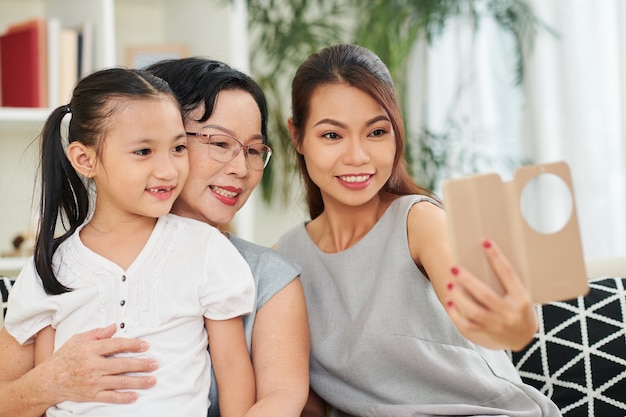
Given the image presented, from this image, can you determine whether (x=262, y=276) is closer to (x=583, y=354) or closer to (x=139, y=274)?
(x=139, y=274)

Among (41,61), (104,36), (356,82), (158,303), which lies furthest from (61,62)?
(158,303)

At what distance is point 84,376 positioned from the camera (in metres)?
1.45

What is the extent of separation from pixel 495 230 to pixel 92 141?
75 centimetres

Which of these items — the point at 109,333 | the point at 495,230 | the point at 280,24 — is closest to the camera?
the point at 495,230

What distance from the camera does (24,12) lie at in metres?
3.44

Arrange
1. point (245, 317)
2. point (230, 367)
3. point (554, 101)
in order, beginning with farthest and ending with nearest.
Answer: point (554, 101), point (245, 317), point (230, 367)

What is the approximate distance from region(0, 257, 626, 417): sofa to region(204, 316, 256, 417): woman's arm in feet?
1.92

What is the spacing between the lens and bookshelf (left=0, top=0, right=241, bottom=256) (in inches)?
124

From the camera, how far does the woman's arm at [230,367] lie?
61.2 inches

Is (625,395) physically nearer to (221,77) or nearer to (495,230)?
(495,230)

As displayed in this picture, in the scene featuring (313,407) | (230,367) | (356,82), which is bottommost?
(313,407)

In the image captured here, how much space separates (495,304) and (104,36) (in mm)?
2343

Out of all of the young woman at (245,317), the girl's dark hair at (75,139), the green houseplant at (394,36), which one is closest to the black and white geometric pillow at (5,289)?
the girl's dark hair at (75,139)

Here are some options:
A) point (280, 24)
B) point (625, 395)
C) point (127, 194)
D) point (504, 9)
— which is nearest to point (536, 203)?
point (504, 9)
